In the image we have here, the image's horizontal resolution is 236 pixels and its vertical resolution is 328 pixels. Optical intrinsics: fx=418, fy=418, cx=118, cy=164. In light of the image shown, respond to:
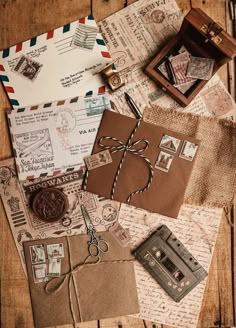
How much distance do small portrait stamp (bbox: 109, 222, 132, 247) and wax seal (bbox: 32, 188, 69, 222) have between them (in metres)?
0.17

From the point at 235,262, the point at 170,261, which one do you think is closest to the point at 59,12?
the point at 170,261

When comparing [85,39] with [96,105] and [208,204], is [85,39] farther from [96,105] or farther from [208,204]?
[208,204]

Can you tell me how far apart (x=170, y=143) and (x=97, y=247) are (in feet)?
1.36

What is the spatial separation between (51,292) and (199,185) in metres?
0.60

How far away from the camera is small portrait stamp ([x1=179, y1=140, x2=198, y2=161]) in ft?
4.48

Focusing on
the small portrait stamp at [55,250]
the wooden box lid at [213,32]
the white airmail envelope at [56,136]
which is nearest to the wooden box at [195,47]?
the wooden box lid at [213,32]

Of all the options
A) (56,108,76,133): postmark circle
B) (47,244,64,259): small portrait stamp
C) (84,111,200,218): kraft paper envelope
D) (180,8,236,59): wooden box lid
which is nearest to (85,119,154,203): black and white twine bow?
(84,111,200,218): kraft paper envelope

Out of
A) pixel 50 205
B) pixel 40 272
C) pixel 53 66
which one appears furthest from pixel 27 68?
pixel 40 272

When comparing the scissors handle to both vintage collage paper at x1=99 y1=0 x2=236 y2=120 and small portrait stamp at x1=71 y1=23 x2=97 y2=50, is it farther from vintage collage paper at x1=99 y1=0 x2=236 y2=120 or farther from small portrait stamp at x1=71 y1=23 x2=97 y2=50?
small portrait stamp at x1=71 y1=23 x2=97 y2=50

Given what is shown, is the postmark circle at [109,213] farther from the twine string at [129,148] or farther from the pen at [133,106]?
the pen at [133,106]

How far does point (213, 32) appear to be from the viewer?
1.23 metres

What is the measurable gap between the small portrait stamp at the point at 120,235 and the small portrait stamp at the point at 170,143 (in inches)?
12.0

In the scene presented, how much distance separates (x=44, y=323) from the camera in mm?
1357

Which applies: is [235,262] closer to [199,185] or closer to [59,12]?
[199,185]
